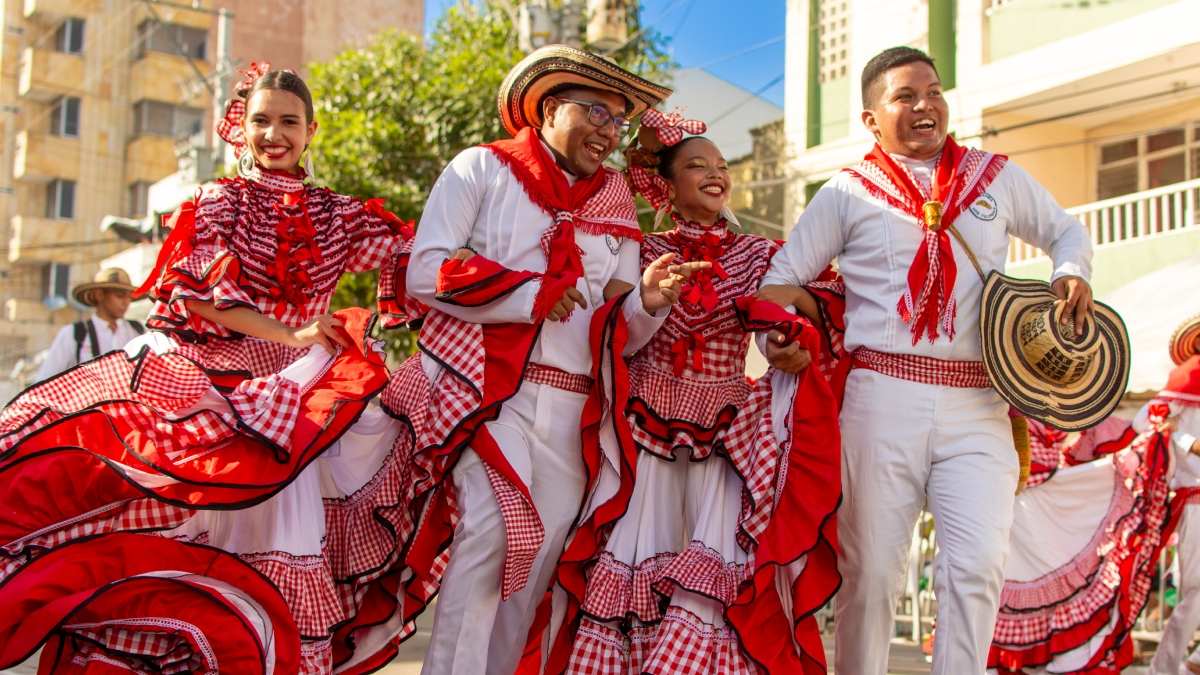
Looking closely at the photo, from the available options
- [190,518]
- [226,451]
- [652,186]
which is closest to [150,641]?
[190,518]

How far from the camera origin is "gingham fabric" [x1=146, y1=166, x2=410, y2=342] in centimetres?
403

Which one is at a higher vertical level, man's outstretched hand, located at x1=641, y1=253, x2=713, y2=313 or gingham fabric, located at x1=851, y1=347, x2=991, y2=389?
man's outstretched hand, located at x1=641, y1=253, x2=713, y2=313

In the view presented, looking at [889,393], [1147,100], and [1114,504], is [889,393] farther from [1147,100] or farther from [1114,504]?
[1147,100]

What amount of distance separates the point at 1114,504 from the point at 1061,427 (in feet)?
11.3

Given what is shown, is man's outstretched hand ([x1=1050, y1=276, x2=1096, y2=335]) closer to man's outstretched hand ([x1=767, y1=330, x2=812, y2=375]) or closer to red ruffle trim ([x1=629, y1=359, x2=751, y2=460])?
man's outstretched hand ([x1=767, y1=330, x2=812, y2=375])

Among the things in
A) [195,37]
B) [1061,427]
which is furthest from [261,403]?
[195,37]

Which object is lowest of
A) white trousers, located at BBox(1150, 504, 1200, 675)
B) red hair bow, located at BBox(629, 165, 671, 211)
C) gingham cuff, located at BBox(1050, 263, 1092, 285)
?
white trousers, located at BBox(1150, 504, 1200, 675)

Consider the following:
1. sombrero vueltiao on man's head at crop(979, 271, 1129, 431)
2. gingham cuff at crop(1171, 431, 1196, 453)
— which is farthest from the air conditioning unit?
sombrero vueltiao on man's head at crop(979, 271, 1129, 431)

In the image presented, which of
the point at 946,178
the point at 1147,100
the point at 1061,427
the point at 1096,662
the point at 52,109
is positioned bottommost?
the point at 1096,662

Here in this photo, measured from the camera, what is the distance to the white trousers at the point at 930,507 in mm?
3799

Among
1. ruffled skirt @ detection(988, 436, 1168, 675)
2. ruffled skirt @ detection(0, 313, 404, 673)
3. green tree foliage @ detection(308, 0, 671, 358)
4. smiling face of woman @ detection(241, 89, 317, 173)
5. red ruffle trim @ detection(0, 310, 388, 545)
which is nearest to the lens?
ruffled skirt @ detection(0, 313, 404, 673)

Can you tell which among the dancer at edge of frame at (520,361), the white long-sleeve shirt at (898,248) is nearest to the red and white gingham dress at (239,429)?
the dancer at edge of frame at (520,361)

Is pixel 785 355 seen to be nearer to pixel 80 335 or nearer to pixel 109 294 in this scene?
pixel 80 335

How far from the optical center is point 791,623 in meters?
3.96
